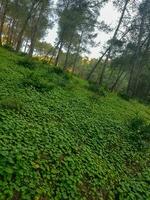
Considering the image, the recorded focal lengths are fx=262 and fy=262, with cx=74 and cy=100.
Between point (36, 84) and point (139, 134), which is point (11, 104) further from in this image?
point (139, 134)

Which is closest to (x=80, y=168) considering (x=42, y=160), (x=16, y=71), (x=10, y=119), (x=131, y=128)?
(x=42, y=160)

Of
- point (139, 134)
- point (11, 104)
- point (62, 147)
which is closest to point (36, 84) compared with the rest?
point (11, 104)

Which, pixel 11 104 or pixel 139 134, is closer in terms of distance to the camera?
pixel 11 104

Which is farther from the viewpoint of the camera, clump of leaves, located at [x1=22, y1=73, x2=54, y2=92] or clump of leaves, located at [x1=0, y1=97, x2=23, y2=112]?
clump of leaves, located at [x1=22, y1=73, x2=54, y2=92]

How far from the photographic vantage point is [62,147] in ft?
24.1

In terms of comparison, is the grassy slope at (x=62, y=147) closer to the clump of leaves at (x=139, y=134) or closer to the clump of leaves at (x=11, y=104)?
the clump of leaves at (x=11, y=104)

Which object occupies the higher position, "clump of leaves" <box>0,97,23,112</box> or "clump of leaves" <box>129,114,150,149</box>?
"clump of leaves" <box>0,97,23,112</box>

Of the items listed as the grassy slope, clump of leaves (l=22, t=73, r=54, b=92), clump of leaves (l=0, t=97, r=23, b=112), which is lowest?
the grassy slope

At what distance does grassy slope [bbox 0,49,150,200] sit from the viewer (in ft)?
19.1

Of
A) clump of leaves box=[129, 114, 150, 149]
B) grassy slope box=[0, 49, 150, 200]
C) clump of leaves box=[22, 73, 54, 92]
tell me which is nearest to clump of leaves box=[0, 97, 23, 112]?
grassy slope box=[0, 49, 150, 200]

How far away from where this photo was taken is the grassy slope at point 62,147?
19.1ft

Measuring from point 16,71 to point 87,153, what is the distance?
20.4 ft

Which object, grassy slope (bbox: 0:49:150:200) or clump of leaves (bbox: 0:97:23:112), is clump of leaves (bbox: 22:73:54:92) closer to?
grassy slope (bbox: 0:49:150:200)

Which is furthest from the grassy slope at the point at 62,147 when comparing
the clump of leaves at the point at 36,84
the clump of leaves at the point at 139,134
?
the clump of leaves at the point at 139,134
